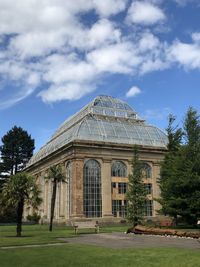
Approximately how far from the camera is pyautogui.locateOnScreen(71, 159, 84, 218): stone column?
66562 mm

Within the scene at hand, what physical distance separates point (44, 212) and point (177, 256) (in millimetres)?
68390

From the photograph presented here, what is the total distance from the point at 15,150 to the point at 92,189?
1723 inches

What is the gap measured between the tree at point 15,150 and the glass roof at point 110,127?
1929 centimetres

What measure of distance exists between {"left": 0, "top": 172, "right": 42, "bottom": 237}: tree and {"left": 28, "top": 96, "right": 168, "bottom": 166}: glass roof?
30397mm

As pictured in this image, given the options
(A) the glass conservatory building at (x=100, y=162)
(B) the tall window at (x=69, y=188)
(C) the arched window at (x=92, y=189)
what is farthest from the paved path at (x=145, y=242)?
(B) the tall window at (x=69, y=188)

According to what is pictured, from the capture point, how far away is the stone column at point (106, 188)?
69.1m

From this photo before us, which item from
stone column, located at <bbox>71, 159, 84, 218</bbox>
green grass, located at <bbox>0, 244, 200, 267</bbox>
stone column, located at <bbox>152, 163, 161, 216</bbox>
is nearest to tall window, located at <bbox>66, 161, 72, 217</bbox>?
stone column, located at <bbox>71, 159, 84, 218</bbox>

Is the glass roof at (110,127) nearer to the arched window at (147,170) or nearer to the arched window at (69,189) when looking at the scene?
the arched window at (147,170)

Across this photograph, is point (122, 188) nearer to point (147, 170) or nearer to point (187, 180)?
point (147, 170)

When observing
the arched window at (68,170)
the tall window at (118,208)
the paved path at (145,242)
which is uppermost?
the arched window at (68,170)

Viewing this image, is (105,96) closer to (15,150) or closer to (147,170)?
(147,170)

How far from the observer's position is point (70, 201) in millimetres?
68875

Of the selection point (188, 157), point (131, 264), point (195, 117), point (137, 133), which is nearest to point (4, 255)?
point (131, 264)

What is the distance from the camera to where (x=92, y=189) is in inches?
2746
